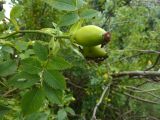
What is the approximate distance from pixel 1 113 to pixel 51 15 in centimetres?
215

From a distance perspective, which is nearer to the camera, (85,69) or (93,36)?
(93,36)

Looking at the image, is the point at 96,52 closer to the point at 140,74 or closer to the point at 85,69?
the point at 140,74

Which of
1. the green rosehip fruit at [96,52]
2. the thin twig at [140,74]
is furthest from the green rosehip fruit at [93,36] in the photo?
the thin twig at [140,74]

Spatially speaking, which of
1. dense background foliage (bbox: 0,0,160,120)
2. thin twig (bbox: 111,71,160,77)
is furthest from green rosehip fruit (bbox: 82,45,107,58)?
thin twig (bbox: 111,71,160,77)

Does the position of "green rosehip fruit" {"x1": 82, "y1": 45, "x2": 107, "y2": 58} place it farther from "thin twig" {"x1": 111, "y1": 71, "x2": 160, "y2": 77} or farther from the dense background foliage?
"thin twig" {"x1": 111, "y1": 71, "x2": 160, "y2": 77}

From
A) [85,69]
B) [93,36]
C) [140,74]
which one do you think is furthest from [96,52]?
[85,69]

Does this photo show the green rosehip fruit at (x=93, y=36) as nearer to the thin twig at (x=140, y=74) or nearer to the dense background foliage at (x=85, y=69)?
the dense background foliage at (x=85, y=69)

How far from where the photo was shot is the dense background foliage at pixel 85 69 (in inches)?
29.3

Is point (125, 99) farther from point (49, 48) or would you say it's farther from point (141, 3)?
point (49, 48)

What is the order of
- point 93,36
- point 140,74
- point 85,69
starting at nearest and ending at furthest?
point 93,36, point 140,74, point 85,69

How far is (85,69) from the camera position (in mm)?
2838

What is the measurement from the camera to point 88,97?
295 centimetres

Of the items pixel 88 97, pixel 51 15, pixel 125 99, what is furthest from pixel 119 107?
pixel 51 15

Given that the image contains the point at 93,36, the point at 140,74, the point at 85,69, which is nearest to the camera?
the point at 93,36
